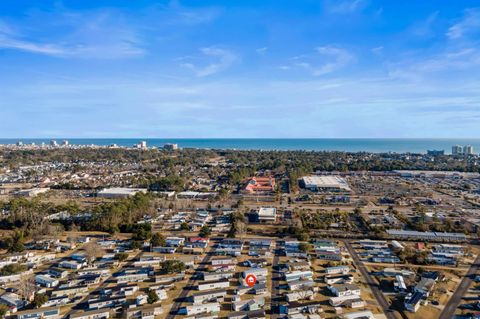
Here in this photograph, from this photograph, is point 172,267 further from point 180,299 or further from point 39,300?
point 39,300

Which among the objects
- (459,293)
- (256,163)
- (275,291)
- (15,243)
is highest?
(256,163)

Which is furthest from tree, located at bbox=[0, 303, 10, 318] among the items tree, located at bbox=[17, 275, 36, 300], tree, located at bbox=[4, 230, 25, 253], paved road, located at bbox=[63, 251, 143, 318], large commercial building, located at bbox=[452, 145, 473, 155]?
large commercial building, located at bbox=[452, 145, 473, 155]

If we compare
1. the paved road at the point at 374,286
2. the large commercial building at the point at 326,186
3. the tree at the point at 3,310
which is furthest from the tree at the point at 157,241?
the large commercial building at the point at 326,186

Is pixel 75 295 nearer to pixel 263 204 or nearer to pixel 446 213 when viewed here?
pixel 263 204

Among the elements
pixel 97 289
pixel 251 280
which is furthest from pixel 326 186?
pixel 97 289

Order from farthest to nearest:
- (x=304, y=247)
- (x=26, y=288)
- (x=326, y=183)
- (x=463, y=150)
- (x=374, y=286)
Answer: (x=463, y=150)
(x=326, y=183)
(x=304, y=247)
(x=374, y=286)
(x=26, y=288)
